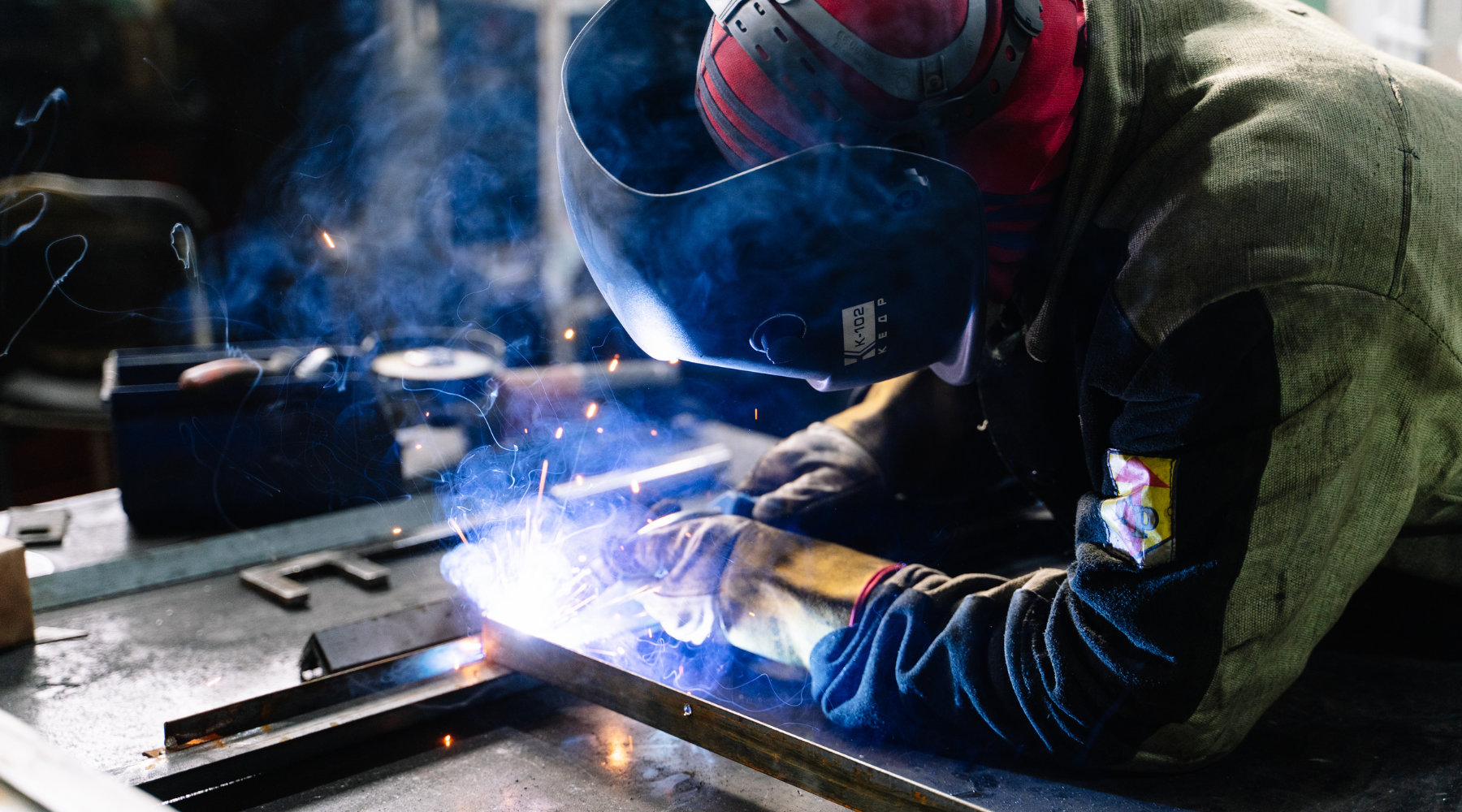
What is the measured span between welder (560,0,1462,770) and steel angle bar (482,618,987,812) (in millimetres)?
147

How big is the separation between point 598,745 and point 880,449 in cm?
92

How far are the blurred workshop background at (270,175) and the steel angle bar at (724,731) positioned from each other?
2.23 m

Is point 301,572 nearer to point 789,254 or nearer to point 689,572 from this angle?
point 689,572

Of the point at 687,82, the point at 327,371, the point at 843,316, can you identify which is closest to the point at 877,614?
the point at 843,316

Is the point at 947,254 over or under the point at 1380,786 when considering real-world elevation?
over

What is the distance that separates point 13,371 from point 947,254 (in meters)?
3.93

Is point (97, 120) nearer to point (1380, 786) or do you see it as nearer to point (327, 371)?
point (327, 371)

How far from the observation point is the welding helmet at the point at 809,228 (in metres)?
1.06

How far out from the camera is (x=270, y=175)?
4555 mm

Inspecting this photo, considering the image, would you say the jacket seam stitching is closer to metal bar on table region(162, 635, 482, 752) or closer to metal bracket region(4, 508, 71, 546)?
metal bar on table region(162, 635, 482, 752)

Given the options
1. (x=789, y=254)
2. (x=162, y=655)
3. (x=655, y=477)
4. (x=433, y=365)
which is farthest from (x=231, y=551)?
(x=789, y=254)

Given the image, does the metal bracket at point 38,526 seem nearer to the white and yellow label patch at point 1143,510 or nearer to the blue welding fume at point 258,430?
the blue welding fume at point 258,430

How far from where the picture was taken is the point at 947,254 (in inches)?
46.0

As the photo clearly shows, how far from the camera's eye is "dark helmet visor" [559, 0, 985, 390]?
1094 millimetres
